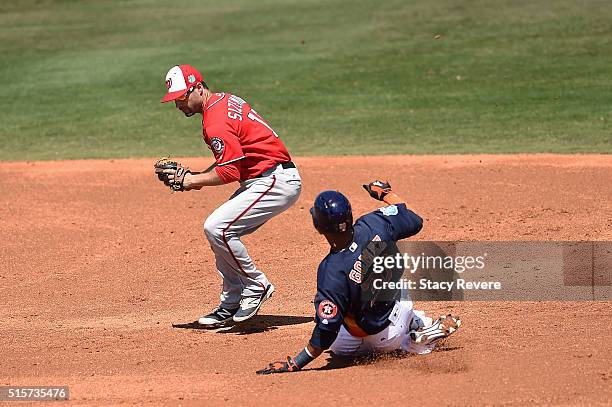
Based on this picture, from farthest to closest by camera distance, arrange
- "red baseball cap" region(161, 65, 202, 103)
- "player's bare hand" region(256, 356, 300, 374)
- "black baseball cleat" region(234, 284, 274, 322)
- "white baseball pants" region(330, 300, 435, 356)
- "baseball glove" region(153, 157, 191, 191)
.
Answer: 1. "black baseball cleat" region(234, 284, 274, 322)
2. "red baseball cap" region(161, 65, 202, 103)
3. "baseball glove" region(153, 157, 191, 191)
4. "white baseball pants" region(330, 300, 435, 356)
5. "player's bare hand" region(256, 356, 300, 374)

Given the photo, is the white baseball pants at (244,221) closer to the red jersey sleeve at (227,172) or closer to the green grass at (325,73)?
the red jersey sleeve at (227,172)

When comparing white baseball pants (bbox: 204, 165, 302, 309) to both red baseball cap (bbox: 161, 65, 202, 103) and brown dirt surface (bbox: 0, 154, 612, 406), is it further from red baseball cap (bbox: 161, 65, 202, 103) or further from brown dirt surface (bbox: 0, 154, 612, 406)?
red baseball cap (bbox: 161, 65, 202, 103)

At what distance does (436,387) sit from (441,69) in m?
13.2

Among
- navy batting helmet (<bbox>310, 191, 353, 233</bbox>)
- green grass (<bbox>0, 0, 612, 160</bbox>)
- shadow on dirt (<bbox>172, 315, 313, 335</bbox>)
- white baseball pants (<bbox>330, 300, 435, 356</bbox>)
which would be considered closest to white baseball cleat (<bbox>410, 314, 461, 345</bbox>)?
white baseball pants (<bbox>330, 300, 435, 356</bbox>)

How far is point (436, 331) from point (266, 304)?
2.36 m

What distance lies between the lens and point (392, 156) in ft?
45.6

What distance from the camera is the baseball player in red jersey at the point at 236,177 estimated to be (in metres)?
7.75

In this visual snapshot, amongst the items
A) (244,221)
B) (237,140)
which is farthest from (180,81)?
(244,221)

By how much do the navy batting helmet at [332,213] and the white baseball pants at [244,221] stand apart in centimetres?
145

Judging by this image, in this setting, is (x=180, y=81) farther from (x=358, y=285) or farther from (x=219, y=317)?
(x=358, y=285)

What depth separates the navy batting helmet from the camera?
21.3 ft

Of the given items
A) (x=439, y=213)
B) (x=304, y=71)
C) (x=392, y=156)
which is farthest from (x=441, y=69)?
(x=439, y=213)

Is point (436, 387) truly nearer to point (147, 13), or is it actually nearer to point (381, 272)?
point (381, 272)

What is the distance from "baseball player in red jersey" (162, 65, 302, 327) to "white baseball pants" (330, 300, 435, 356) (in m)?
1.22
